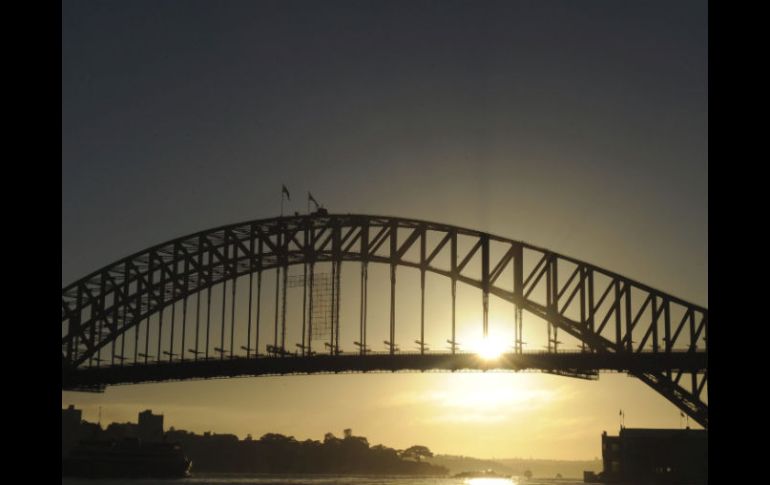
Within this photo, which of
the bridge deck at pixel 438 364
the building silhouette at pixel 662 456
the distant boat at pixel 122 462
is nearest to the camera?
the bridge deck at pixel 438 364

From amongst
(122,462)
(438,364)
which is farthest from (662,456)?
(122,462)

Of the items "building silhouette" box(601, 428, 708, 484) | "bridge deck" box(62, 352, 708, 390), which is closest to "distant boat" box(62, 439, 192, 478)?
"bridge deck" box(62, 352, 708, 390)

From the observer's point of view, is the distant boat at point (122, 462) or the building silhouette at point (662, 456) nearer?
the building silhouette at point (662, 456)

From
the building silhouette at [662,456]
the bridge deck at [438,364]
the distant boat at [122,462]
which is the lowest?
the distant boat at [122,462]

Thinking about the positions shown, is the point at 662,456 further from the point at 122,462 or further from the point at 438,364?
the point at 122,462

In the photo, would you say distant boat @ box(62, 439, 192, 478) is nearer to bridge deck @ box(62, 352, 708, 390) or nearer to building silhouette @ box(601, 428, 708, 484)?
bridge deck @ box(62, 352, 708, 390)

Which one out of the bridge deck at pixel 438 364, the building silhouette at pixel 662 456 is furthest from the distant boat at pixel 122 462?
the building silhouette at pixel 662 456

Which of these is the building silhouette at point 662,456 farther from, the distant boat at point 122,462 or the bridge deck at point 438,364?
the distant boat at point 122,462
